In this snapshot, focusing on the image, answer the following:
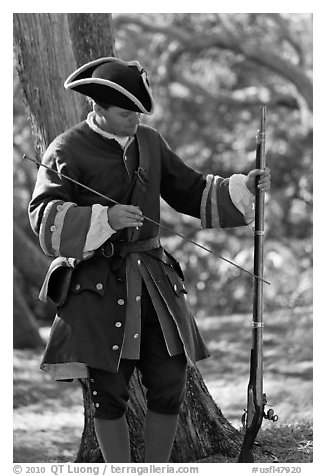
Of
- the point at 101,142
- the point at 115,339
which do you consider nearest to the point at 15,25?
the point at 101,142

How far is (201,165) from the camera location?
39.4 feet

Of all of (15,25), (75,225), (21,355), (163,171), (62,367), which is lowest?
(21,355)

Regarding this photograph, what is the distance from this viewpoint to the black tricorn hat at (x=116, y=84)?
3197 millimetres

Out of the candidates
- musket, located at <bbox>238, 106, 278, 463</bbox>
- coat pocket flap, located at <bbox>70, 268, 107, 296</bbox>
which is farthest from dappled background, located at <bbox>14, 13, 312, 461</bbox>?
coat pocket flap, located at <bbox>70, 268, 107, 296</bbox>

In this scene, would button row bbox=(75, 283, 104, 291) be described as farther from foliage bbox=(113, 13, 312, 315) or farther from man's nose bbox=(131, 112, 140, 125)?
foliage bbox=(113, 13, 312, 315)

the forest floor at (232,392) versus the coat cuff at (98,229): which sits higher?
the coat cuff at (98,229)

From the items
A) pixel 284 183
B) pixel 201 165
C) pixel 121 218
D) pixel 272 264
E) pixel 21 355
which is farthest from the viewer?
pixel 201 165

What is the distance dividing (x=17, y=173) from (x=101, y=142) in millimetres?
8180

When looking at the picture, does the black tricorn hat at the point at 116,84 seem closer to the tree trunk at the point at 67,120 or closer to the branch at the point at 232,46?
the tree trunk at the point at 67,120

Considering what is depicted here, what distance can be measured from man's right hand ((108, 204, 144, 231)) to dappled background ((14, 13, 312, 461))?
96.4 inches

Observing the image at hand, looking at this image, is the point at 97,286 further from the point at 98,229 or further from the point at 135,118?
the point at 135,118

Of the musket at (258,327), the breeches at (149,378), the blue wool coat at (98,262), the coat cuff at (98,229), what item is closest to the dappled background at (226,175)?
the musket at (258,327)
